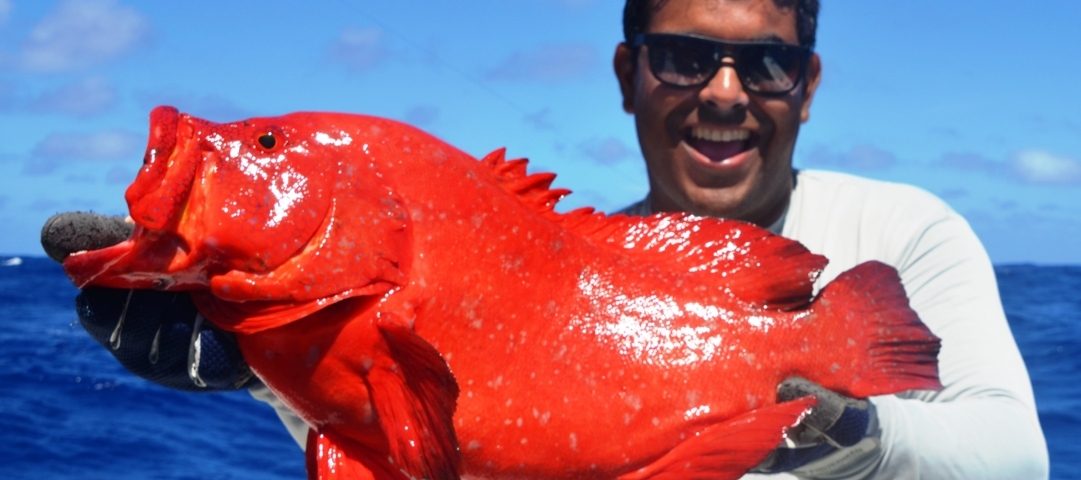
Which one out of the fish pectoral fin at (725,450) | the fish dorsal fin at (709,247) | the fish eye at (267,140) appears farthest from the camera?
the fish dorsal fin at (709,247)

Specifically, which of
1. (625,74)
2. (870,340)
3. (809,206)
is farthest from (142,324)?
(809,206)

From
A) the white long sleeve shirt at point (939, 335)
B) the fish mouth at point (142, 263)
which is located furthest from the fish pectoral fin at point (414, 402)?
the white long sleeve shirt at point (939, 335)

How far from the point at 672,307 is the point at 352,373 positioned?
71 centimetres

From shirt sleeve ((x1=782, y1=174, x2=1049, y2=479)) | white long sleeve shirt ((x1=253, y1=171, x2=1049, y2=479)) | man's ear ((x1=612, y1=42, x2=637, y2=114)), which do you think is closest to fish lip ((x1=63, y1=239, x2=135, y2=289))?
white long sleeve shirt ((x1=253, y1=171, x2=1049, y2=479))

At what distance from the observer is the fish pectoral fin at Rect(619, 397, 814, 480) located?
7.88ft

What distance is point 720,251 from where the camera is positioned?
2.59 metres

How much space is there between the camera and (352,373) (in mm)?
2242

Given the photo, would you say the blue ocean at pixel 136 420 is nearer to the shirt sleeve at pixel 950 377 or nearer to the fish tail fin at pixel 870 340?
the shirt sleeve at pixel 950 377

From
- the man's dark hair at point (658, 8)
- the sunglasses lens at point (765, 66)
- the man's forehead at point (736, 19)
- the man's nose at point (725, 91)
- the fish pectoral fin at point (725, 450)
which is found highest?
the man's dark hair at point (658, 8)

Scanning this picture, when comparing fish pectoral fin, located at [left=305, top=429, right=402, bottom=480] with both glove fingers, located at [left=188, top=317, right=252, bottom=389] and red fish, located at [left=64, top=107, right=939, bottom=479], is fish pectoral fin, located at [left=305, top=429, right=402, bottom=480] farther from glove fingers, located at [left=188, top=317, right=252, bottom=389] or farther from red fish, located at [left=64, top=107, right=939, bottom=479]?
glove fingers, located at [left=188, top=317, right=252, bottom=389]

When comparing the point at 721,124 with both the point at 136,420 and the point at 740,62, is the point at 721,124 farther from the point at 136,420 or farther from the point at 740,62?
the point at 136,420

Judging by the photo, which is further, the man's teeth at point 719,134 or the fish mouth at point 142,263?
the man's teeth at point 719,134

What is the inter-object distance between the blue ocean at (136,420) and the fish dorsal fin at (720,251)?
24.5 ft

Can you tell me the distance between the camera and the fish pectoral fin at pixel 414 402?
2.17 meters
